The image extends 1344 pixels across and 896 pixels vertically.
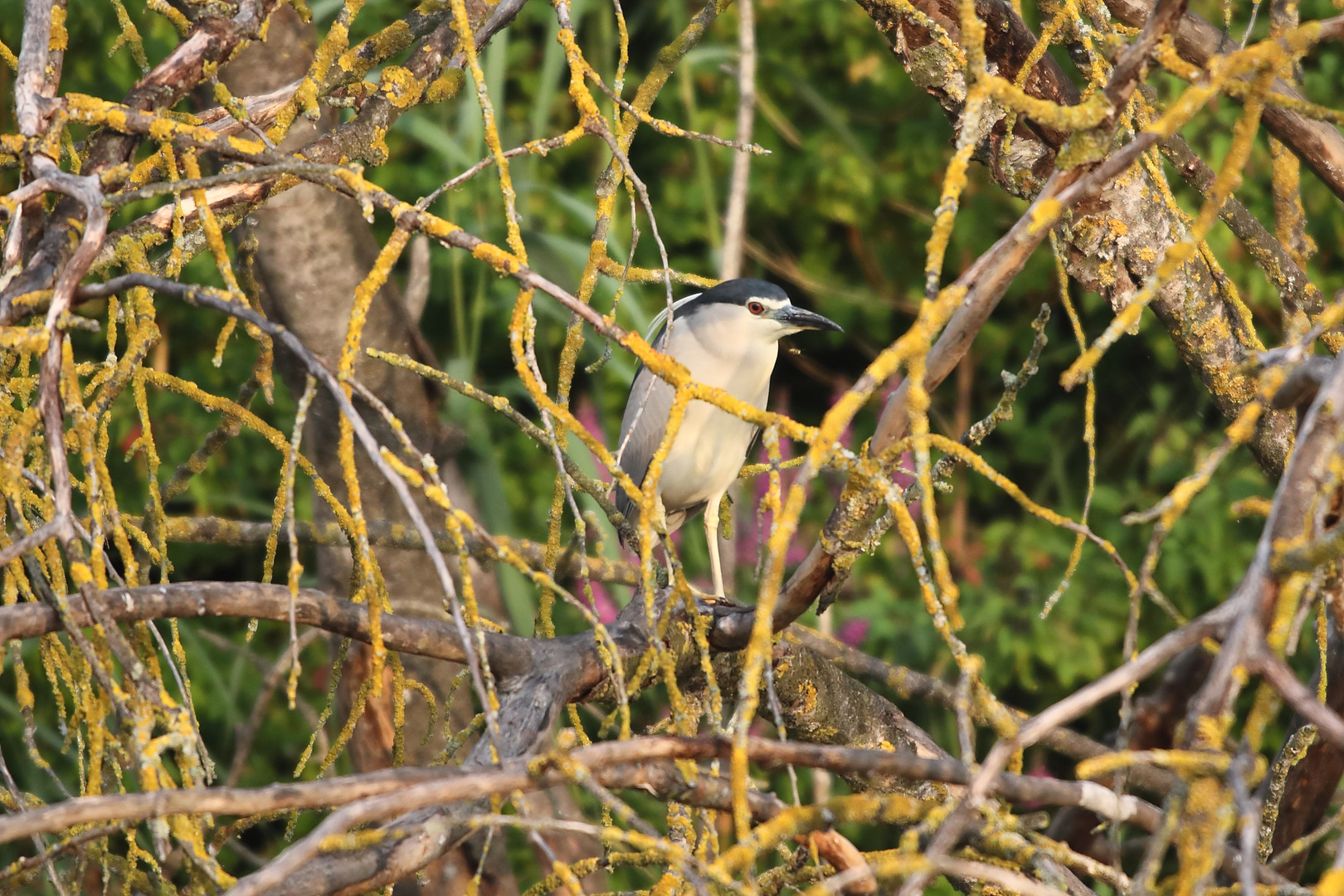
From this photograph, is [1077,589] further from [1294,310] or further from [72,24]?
[72,24]

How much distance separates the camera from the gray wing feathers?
261cm

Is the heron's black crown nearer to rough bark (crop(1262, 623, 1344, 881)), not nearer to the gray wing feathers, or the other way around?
the gray wing feathers

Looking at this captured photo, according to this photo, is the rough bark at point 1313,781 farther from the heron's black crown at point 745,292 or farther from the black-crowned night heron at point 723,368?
the heron's black crown at point 745,292

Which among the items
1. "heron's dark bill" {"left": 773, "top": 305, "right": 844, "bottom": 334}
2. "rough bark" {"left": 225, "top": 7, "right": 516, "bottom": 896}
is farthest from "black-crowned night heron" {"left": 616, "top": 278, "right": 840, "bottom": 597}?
"rough bark" {"left": 225, "top": 7, "right": 516, "bottom": 896}

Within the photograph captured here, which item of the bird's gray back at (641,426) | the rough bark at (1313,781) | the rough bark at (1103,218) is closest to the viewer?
the rough bark at (1103,218)

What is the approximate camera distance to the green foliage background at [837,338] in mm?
3543

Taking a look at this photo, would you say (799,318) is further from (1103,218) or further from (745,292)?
(1103,218)

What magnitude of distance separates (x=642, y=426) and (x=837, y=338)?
189cm

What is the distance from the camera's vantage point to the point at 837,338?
15.0ft

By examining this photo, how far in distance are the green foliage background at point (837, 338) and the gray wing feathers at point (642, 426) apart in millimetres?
379

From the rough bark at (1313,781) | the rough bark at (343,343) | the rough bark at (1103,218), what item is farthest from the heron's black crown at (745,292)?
the rough bark at (1313,781)

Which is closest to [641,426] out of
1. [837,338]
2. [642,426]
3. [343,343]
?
[642,426]

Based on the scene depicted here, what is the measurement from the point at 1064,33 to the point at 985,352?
10.1 ft

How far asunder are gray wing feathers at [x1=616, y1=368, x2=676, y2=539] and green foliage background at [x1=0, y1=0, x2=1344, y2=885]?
1.24ft
